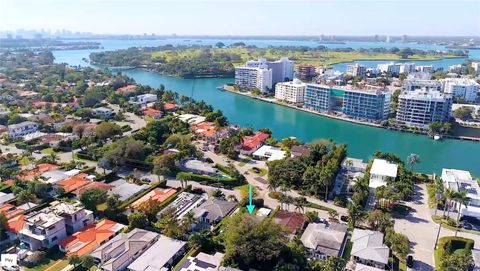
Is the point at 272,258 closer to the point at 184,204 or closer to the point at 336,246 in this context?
the point at 336,246

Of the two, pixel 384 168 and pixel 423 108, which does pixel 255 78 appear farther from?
pixel 384 168

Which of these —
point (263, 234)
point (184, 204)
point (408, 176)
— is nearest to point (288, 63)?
point (408, 176)

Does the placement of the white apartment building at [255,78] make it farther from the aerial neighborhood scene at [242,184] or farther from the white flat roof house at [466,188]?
the white flat roof house at [466,188]

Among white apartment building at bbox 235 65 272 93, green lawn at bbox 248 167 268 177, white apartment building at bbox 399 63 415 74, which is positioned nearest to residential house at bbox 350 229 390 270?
green lawn at bbox 248 167 268 177

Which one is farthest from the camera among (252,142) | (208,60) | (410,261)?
(208,60)

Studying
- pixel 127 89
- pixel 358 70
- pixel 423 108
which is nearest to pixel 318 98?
pixel 423 108
